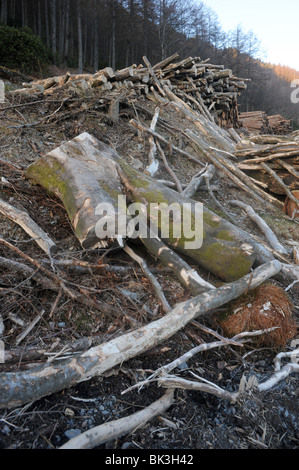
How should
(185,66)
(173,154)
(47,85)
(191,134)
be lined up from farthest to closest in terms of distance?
(185,66), (47,85), (191,134), (173,154)

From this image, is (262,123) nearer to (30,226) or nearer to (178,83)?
(178,83)

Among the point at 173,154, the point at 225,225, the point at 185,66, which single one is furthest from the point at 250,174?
the point at 185,66

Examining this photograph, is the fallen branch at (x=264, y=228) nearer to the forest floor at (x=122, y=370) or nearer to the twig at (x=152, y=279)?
the forest floor at (x=122, y=370)

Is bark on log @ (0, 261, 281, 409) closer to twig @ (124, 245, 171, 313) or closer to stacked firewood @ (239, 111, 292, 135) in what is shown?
twig @ (124, 245, 171, 313)

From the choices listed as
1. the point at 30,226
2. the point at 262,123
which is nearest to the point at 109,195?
the point at 30,226

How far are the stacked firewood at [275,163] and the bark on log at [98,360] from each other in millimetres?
3505

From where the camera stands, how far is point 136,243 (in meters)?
3.72

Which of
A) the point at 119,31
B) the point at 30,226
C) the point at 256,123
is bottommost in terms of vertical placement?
the point at 30,226

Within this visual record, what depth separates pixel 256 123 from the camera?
14188 millimetres

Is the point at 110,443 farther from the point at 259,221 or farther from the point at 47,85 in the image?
the point at 47,85

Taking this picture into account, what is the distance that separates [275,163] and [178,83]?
6.44 meters

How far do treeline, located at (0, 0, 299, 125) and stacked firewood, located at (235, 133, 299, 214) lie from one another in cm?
1637

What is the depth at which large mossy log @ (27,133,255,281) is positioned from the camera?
11.0ft
